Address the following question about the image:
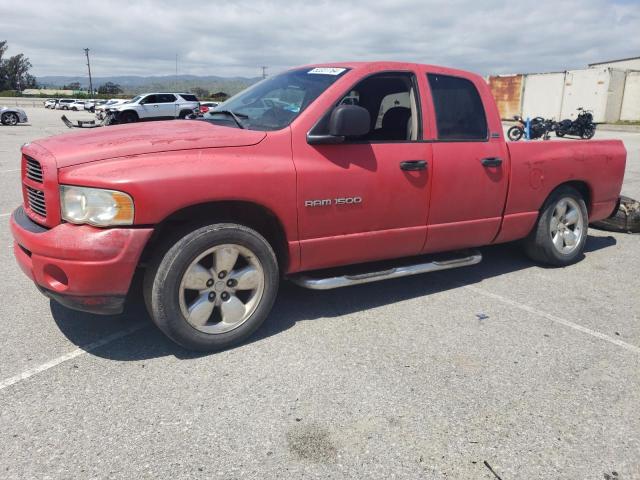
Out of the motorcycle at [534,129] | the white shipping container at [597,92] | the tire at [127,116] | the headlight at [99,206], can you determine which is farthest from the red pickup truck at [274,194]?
the white shipping container at [597,92]

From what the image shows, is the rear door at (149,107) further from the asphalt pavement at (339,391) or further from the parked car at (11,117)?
the asphalt pavement at (339,391)

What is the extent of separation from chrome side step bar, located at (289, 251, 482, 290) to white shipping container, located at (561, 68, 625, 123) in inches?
1311

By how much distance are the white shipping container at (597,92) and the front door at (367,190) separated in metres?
33.5

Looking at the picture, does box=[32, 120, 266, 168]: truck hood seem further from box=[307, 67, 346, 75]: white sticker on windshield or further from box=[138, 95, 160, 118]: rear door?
box=[138, 95, 160, 118]: rear door

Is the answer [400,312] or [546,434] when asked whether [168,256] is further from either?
[546,434]

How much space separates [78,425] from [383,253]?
7.67 feet

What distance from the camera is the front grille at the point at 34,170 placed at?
3.19m

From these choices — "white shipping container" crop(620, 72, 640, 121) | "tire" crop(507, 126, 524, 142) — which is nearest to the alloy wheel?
"tire" crop(507, 126, 524, 142)

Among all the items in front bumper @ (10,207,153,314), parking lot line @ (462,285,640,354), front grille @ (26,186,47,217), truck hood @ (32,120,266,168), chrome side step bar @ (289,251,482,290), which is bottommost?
parking lot line @ (462,285,640,354)

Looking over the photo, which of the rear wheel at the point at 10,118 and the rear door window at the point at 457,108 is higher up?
the rear door window at the point at 457,108

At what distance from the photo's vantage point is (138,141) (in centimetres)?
317

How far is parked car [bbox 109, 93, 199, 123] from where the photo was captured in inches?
1059

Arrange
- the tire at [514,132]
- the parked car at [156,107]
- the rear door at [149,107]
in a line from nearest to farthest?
1. the tire at [514,132]
2. the parked car at [156,107]
3. the rear door at [149,107]

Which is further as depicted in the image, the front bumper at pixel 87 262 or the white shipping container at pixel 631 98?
the white shipping container at pixel 631 98
